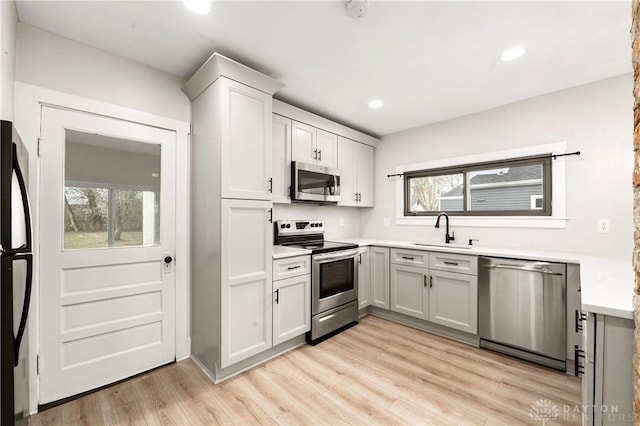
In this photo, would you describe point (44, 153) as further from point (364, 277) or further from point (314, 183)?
point (364, 277)

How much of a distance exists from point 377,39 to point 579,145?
2.23 meters

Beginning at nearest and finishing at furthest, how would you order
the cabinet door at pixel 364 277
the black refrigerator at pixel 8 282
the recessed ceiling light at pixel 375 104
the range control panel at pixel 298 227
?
the black refrigerator at pixel 8 282 → the recessed ceiling light at pixel 375 104 → the range control panel at pixel 298 227 → the cabinet door at pixel 364 277

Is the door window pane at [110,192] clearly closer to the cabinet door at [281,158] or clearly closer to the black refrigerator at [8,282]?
the black refrigerator at [8,282]

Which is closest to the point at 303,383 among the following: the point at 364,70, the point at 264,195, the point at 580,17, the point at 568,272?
the point at 264,195

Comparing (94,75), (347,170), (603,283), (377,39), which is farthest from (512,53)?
(94,75)

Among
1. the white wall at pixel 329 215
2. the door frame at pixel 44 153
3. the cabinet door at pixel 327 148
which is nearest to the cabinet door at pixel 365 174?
the white wall at pixel 329 215

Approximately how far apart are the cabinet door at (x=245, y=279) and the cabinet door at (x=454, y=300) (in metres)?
1.74

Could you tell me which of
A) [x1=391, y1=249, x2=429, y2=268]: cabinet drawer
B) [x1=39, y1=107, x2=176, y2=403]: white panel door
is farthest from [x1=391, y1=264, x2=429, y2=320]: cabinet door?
[x1=39, y1=107, x2=176, y2=403]: white panel door

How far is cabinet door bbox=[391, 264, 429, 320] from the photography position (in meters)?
2.92

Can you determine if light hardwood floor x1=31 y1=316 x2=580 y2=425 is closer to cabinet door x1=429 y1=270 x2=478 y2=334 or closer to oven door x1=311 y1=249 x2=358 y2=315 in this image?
cabinet door x1=429 y1=270 x2=478 y2=334

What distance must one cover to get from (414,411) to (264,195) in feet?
6.21

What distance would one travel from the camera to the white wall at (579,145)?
2.31 metres

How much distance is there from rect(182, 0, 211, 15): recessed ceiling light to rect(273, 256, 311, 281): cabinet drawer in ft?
6.09

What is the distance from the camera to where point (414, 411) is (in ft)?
5.66
